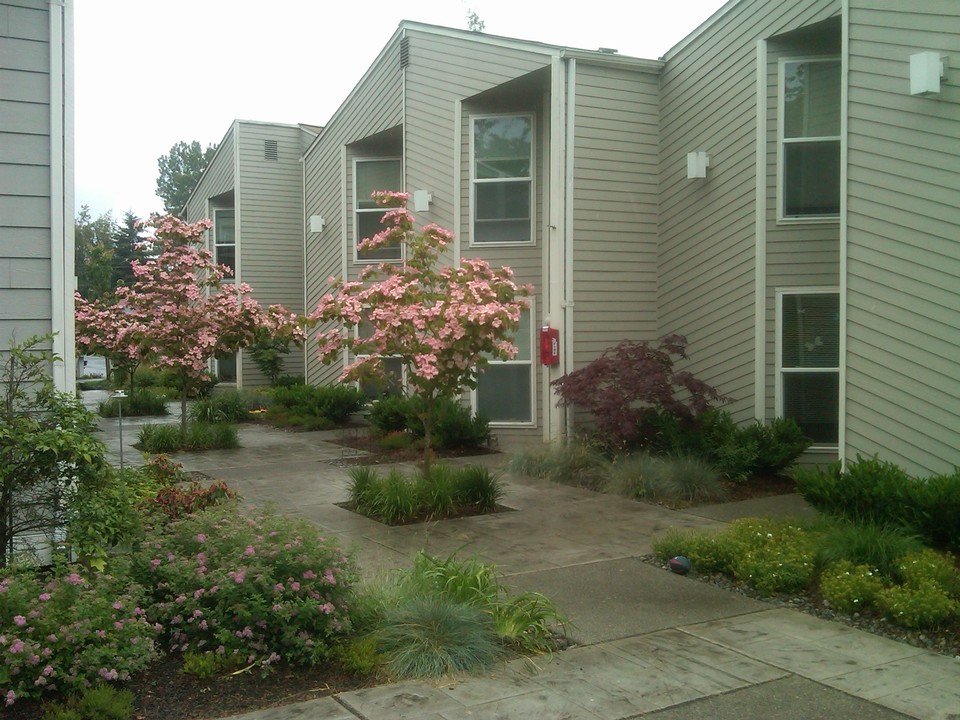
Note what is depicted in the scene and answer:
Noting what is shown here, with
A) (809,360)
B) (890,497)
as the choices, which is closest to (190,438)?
(809,360)

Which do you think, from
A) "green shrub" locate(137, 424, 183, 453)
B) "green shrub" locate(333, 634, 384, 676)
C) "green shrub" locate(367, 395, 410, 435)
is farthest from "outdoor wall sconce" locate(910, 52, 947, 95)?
"green shrub" locate(137, 424, 183, 453)

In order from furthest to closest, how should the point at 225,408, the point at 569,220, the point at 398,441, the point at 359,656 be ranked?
the point at 225,408 → the point at 398,441 → the point at 569,220 → the point at 359,656

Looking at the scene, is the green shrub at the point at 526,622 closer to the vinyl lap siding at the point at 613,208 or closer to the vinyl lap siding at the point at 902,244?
the vinyl lap siding at the point at 902,244

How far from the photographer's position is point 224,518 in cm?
626

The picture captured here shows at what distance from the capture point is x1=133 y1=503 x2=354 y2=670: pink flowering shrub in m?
5.34

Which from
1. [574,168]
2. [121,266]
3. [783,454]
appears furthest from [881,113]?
[121,266]

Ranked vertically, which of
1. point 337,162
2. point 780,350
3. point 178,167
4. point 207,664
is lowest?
point 207,664

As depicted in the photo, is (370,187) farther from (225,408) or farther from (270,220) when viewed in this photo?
(270,220)

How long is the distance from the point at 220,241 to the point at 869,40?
20.3 metres

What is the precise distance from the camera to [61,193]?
685 cm

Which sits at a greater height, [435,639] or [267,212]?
[267,212]

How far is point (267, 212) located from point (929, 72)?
725 inches

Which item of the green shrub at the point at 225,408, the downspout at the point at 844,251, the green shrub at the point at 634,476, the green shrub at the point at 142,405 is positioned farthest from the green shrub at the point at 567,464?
the green shrub at the point at 142,405

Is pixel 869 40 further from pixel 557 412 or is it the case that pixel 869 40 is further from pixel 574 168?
pixel 557 412
